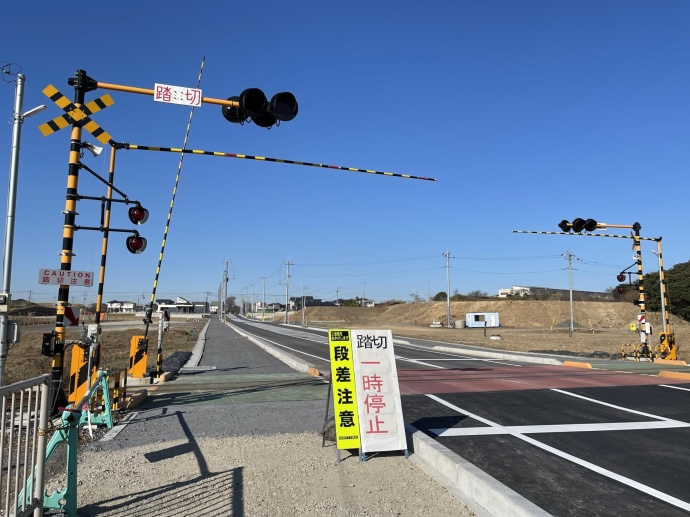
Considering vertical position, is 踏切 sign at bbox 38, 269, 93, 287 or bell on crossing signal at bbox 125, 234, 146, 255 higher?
bell on crossing signal at bbox 125, 234, 146, 255

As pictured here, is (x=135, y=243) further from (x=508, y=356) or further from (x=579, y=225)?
(x=508, y=356)

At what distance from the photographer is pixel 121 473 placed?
5.90m

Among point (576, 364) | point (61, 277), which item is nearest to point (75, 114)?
point (61, 277)

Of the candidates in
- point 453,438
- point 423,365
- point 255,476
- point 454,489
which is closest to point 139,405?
point 255,476

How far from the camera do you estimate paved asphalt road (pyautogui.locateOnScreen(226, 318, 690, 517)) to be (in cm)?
519

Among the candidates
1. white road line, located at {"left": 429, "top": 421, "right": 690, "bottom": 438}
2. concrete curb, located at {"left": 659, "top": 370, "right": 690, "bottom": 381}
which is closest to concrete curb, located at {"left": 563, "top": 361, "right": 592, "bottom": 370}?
concrete curb, located at {"left": 659, "top": 370, "right": 690, "bottom": 381}

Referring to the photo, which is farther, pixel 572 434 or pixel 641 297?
pixel 641 297

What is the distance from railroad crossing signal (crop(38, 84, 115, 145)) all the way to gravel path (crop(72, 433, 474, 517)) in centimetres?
509

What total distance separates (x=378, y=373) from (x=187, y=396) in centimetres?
599

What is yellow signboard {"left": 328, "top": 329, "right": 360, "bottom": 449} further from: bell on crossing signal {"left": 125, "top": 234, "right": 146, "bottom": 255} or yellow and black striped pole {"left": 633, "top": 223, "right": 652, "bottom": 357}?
yellow and black striped pole {"left": 633, "top": 223, "right": 652, "bottom": 357}

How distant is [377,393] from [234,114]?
15.9ft

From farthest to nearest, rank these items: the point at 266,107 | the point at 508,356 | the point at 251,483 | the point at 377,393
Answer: the point at 508,356 < the point at 266,107 < the point at 377,393 < the point at 251,483

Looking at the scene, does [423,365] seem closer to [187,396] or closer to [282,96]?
[187,396]

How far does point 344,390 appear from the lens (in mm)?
6770
